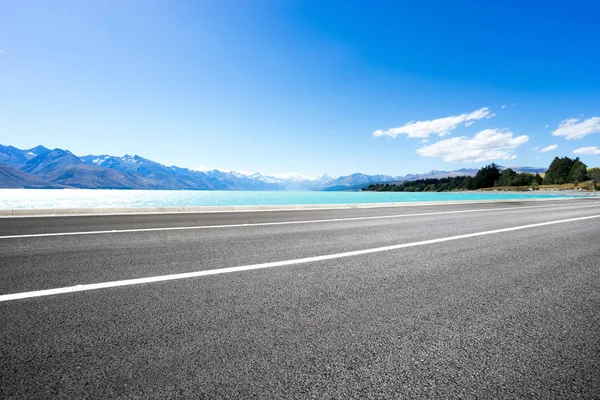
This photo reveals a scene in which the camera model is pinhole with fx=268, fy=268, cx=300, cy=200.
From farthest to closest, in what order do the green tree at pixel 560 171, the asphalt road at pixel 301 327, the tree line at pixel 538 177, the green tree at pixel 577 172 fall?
the green tree at pixel 560 171
the tree line at pixel 538 177
the green tree at pixel 577 172
the asphalt road at pixel 301 327

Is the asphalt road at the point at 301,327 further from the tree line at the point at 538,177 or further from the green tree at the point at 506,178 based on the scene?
the green tree at the point at 506,178

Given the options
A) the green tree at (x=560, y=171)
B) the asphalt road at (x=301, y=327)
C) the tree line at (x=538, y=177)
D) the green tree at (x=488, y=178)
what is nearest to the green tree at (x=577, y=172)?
the tree line at (x=538, y=177)

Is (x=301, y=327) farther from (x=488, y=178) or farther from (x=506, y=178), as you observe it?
(x=488, y=178)

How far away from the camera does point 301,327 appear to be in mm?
2465

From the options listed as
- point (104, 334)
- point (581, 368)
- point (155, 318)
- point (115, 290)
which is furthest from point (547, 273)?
point (115, 290)

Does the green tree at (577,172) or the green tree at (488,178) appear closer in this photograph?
the green tree at (577,172)

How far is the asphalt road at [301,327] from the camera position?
1746 millimetres

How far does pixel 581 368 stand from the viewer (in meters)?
1.98

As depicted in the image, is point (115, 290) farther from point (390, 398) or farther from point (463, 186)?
point (463, 186)

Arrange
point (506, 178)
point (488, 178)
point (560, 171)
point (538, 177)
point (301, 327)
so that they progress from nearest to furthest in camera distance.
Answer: point (301, 327), point (560, 171), point (538, 177), point (506, 178), point (488, 178)

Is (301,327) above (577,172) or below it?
below

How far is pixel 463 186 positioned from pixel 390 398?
187 meters

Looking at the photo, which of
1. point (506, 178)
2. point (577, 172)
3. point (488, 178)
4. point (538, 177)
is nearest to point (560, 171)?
point (538, 177)

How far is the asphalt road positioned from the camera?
5.73 feet
